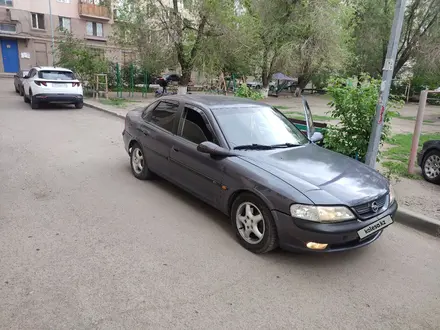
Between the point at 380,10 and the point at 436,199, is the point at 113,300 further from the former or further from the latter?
the point at 380,10

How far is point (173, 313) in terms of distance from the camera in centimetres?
271

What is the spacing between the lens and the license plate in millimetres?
3338

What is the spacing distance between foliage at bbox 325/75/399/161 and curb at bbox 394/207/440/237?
142 cm

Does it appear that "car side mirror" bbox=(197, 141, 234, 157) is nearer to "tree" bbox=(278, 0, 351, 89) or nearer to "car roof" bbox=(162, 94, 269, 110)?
"car roof" bbox=(162, 94, 269, 110)

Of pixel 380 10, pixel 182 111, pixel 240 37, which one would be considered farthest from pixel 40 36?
pixel 182 111

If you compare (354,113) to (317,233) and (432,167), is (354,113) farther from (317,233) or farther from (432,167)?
(317,233)

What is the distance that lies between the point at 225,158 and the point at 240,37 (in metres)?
14.6

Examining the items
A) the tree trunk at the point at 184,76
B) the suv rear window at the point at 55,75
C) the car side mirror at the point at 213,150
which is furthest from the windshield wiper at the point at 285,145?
the tree trunk at the point at 184,76

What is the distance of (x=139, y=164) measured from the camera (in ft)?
18.9

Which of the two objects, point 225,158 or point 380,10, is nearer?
point 225,158

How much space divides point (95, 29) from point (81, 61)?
82.5ft

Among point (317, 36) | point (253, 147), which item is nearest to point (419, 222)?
point (253, 147)

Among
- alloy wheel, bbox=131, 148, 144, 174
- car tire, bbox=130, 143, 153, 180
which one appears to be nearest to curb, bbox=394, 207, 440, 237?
car tire, bbox=130, 143, 153, 180

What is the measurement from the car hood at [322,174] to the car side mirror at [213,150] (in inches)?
7.3
